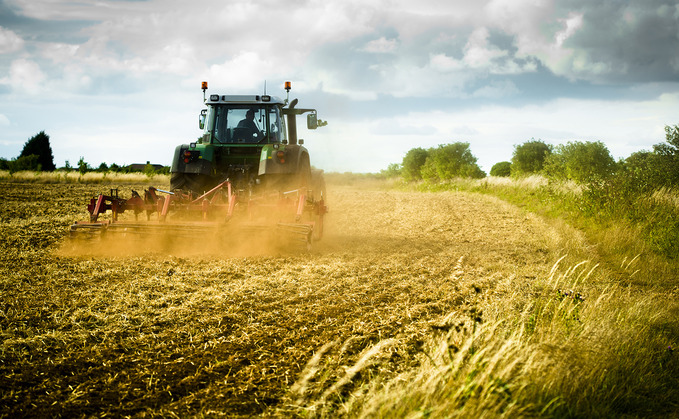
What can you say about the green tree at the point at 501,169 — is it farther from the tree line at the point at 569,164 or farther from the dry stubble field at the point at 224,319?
the dry stubble field at the point at 224,319

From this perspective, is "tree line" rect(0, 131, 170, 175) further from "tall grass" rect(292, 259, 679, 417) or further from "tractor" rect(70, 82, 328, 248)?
"tall grass" rect(292, 259, 679, 417)

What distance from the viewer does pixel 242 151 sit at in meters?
7.80

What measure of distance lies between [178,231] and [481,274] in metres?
4.01

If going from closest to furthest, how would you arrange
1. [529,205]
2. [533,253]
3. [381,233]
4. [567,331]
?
[567,331]
[533,253]
[381,233]
[529,205]

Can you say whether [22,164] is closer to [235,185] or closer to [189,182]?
[189,182]

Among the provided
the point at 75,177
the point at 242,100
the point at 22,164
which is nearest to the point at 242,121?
the point at 242,100

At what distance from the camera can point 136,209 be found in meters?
6.69

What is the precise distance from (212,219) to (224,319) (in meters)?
3.48

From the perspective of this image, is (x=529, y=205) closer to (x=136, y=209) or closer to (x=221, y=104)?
(x=221, y=104)

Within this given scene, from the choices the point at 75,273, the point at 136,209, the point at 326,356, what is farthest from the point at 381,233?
the point at 326,356

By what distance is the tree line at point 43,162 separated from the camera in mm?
24219

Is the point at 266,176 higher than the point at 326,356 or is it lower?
higher

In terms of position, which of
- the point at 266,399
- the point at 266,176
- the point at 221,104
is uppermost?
the point at 221,104

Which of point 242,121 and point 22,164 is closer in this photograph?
point 242,121
